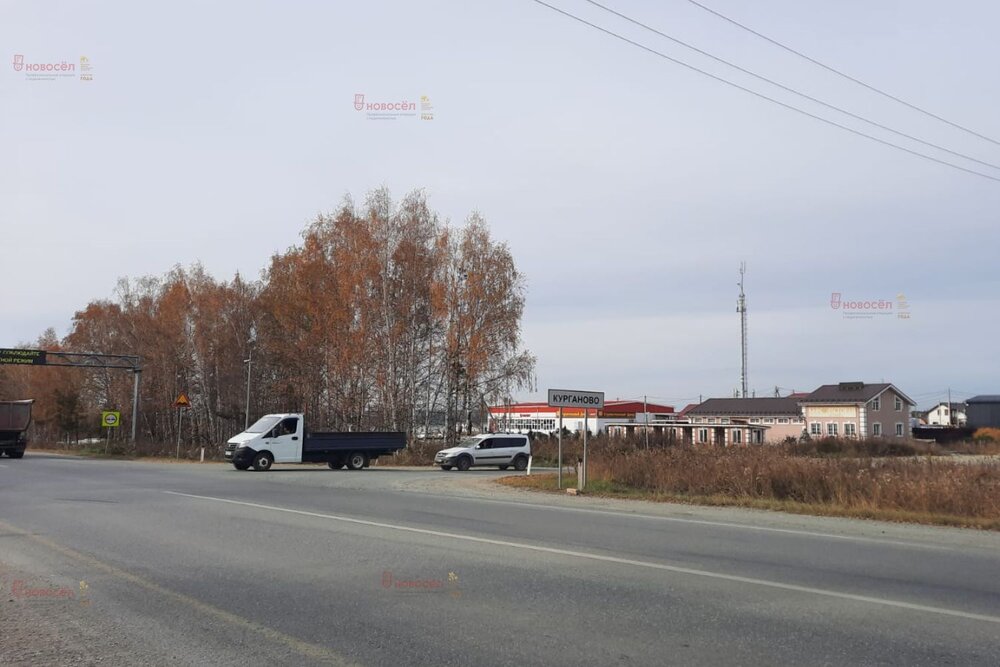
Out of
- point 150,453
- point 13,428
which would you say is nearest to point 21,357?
point 13,428

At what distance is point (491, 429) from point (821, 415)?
3994 cm

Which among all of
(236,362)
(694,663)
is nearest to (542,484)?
(694,663)

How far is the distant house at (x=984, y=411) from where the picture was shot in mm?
91438

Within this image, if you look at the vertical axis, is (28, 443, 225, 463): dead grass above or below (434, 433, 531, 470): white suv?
below

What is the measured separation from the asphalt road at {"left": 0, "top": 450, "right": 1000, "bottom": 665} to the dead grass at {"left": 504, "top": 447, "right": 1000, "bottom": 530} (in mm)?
1818

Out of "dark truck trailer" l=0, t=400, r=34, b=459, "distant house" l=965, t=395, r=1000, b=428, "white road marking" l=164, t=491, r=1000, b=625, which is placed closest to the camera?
"white road marking" l=164, t=491, r=1000, b=625

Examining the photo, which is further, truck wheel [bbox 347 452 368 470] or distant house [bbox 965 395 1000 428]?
distant house [bbox 965 395 1000 428]

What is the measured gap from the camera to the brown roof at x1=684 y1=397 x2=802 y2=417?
8504 cm

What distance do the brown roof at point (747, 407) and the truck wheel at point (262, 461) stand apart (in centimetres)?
6305

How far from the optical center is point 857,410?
76875 millimetres

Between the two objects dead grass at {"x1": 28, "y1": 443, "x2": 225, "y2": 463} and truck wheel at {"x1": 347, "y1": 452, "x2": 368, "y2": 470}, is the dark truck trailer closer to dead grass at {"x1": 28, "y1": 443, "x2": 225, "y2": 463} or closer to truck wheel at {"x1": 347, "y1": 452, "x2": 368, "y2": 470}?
dead grass at {"x1": 28, "y1": 443, "x2": 225, "y2": 463}

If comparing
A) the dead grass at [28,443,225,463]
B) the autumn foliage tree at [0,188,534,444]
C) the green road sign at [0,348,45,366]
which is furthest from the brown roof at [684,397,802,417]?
the green road sign at [0,348,45,366]
